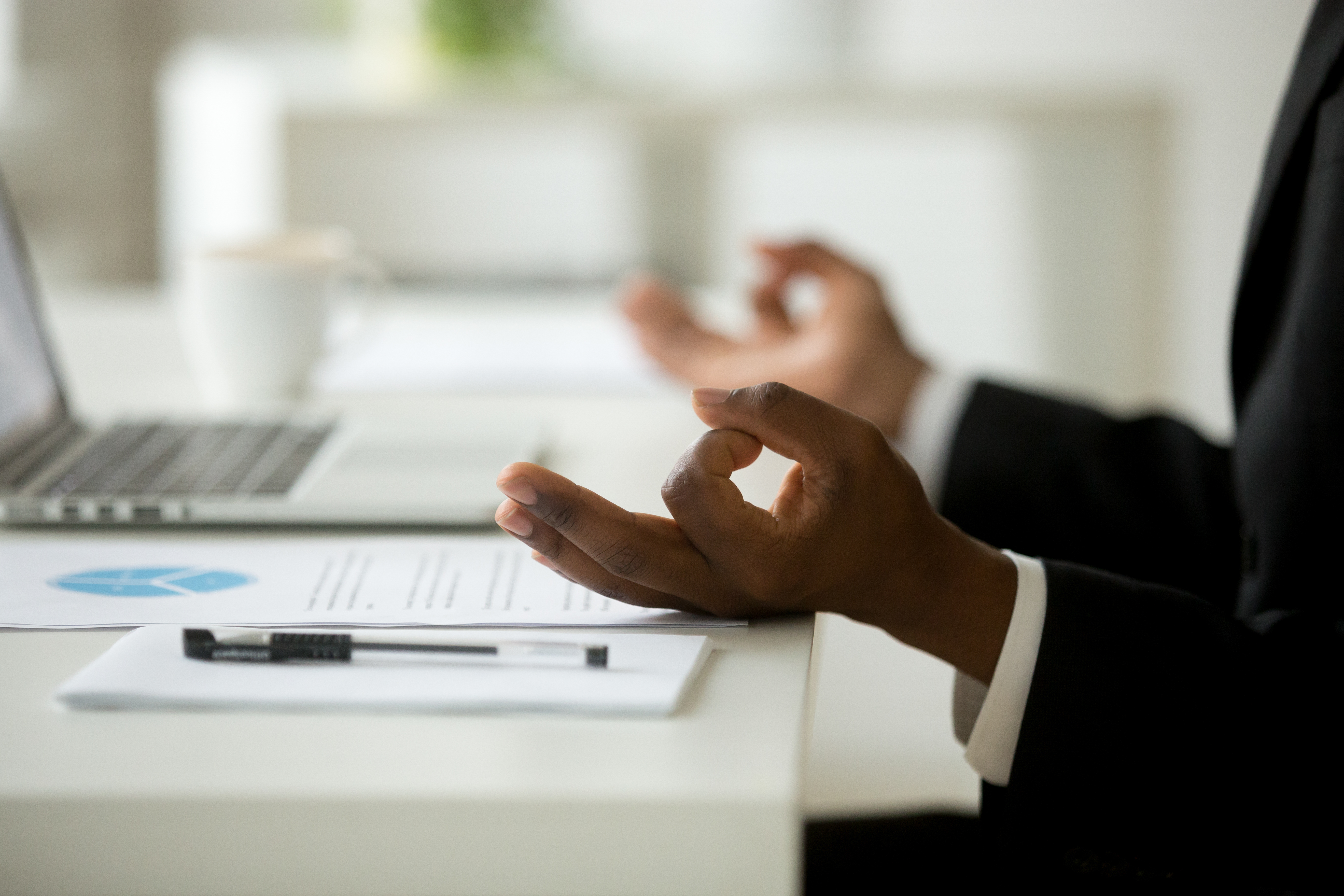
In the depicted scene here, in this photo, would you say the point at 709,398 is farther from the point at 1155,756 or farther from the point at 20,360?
the point at 20,360

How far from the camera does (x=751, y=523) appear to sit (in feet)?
1.35

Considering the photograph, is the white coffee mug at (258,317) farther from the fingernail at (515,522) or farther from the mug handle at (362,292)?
the fingernail at (515,522)

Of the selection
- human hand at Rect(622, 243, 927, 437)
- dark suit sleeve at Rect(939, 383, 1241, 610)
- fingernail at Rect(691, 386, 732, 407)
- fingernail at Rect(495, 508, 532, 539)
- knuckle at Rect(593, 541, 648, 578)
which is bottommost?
dark suit sleeve at Rect(939, 383, 1241, 610)

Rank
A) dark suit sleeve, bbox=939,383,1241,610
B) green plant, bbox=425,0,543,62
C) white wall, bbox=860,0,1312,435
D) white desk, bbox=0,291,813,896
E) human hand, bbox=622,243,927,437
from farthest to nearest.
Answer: green plant, bbox=425,0,543,62 < white wall, bbox=860,0,1312,435 < human hand, bbox=622,243,927,437 < dark suit sleeve, bbox=939,383,1241,610 < white desk, bbox=0,291,813,896

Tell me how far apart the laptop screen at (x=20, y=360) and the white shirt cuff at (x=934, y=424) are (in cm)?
57

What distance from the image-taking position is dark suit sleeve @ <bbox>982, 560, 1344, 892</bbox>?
1.56 feet

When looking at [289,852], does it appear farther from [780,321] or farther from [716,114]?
[716,114]

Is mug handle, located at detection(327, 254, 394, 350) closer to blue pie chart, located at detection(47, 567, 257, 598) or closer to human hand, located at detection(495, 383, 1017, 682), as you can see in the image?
blue pie chart, located at detection(47, 567, 257, 598)

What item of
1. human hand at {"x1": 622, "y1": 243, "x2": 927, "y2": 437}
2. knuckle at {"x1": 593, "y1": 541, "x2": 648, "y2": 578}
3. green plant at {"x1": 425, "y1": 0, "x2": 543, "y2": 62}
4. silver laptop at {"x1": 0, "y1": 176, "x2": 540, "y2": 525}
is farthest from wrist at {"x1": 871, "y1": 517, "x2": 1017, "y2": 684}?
green plant at {"x1": 425, "y1": 0, "x2": 543, "y2": 62}

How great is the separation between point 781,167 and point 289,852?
251 centimetres

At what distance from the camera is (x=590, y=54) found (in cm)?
298

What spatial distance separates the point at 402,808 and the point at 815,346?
783 mm

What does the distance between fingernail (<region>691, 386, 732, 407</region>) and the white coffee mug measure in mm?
532

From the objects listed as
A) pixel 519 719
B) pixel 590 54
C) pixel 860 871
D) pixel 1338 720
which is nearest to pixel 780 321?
pixel 860 871
